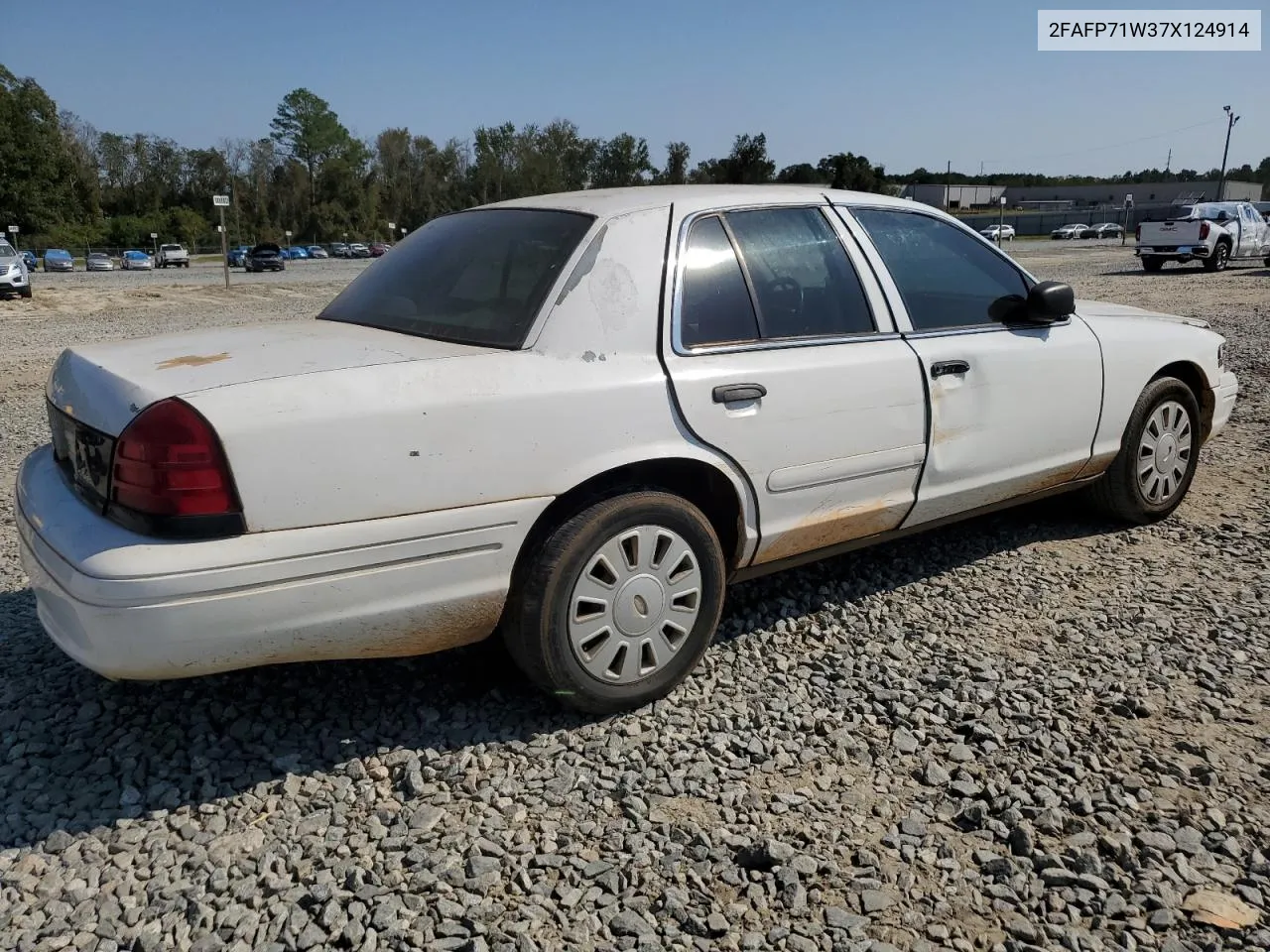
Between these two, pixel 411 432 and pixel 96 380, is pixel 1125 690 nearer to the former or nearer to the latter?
pixel 411 432

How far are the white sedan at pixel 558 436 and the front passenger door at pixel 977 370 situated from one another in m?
0.01

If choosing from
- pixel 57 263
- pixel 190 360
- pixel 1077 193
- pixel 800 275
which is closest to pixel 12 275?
pixel 190 360

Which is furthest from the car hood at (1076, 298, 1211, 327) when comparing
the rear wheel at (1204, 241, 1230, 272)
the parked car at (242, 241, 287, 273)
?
the parked car at (242, 241, 287, 273)

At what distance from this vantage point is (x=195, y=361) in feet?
8.86

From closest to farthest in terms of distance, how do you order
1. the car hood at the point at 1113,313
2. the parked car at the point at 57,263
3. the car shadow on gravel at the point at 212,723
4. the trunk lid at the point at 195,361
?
the trunk lid at the point at 195,361, the car shadow on gravel at the point at 212,723, the car hood at the point at 1113,313, the parked car at the point at 57,263

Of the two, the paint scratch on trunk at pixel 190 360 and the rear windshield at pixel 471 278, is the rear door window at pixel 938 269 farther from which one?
the paint scratch on trunk at pixel 190 360

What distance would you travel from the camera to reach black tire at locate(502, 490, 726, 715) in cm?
277

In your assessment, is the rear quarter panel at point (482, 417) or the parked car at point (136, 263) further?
the parked car at point (136, 263)

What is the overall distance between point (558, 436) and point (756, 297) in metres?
0.97

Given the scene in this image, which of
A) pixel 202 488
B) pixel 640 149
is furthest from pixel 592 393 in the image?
pixel 640 149

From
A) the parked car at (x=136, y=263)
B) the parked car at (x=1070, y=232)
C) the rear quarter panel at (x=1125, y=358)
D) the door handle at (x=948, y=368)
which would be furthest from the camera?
the parked car at (x=1070, y=232)

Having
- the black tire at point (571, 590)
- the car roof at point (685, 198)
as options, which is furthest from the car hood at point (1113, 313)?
the black tire at point (571, 590)

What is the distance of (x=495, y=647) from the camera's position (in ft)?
11.3

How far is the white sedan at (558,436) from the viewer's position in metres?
2.38
